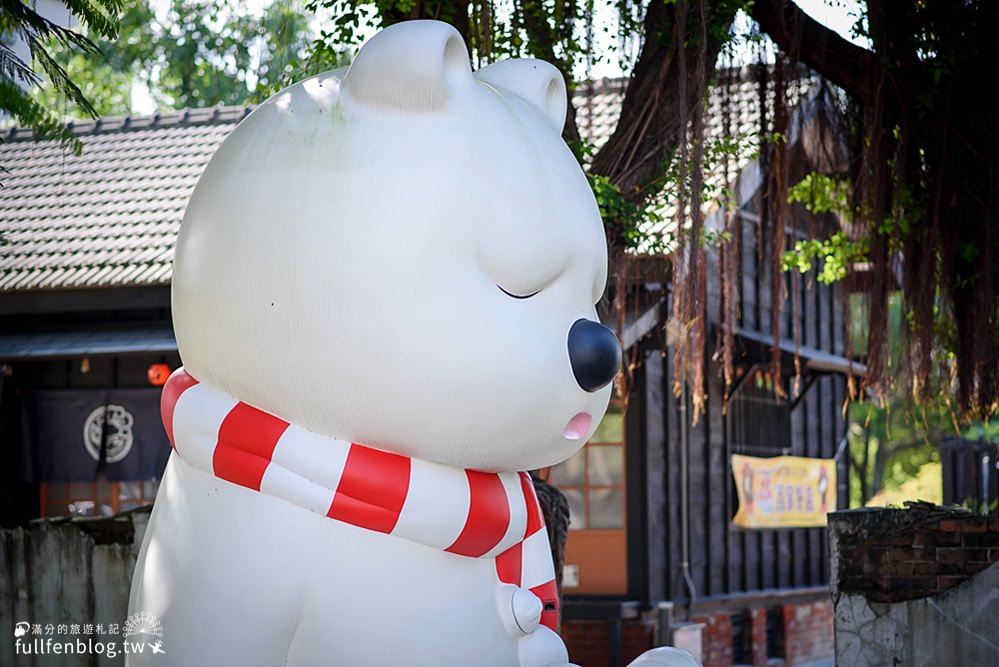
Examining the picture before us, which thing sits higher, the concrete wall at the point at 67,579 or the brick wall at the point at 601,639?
the concrete wall at the point at 67,579

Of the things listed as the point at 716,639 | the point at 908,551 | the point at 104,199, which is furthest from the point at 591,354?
the point at 716,639

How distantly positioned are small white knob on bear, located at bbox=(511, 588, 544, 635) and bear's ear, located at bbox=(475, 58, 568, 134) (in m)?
1.50

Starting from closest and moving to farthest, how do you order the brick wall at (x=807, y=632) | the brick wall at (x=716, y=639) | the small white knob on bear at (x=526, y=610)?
1. the small white knob on bear at (x=526, y=610)
2. the brick wall at (x=716, y=639)
3. the brick wall at (x=807, y=632)

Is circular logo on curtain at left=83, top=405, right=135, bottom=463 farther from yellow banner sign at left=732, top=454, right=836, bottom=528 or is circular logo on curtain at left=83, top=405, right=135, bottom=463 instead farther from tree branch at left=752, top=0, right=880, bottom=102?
yellow banner sign at left=732, top=454, right=836, bottom=528

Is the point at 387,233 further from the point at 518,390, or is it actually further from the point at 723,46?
the point at 723,46

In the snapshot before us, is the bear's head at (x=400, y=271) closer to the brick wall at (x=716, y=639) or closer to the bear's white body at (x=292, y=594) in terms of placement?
the bear's white body at (x=292, y=594)

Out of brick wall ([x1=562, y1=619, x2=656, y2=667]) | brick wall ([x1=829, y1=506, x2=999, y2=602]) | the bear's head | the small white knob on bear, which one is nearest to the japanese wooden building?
brick wall ([x1=562, y1=619, x2=656, y2=667])

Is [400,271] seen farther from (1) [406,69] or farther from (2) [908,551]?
(2) [908,551]

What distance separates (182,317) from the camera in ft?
12.3

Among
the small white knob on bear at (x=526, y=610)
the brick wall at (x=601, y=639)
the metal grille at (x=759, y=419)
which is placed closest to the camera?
the small white knob on bear at (x=526, y=610)

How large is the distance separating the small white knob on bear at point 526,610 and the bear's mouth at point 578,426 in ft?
1.64

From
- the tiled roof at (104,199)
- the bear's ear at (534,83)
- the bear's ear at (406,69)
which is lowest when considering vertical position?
the bear's ear at (406,69)

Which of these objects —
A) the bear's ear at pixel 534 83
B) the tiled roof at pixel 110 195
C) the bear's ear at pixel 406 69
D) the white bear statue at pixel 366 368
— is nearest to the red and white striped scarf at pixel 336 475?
the white bear statue at pixel 366 368

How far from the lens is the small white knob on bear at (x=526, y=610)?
379 cm
